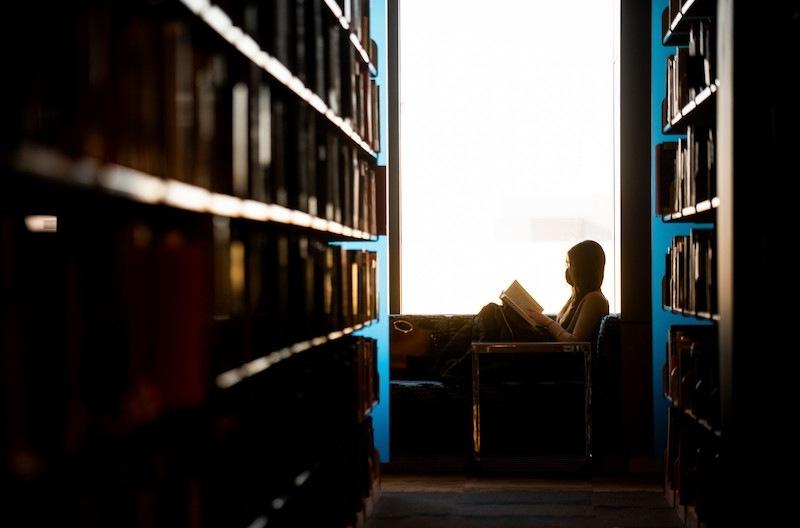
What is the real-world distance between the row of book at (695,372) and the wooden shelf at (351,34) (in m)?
1.51

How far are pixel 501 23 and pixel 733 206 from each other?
3730 millimetres

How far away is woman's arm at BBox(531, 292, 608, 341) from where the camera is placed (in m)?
4.61

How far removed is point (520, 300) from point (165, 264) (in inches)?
138

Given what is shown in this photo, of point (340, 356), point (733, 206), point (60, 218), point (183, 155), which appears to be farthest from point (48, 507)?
point (340, 356)

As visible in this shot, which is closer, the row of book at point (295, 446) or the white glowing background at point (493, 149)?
the row of book at point (295, 446)

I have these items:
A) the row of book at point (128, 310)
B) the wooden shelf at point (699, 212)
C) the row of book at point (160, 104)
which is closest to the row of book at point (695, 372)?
the wooden shelf at point (699, 212)

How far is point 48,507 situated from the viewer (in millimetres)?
1105

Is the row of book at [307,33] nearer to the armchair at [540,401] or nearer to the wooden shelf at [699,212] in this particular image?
the wooden shelf at [699,212]

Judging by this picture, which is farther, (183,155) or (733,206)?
(733,206)

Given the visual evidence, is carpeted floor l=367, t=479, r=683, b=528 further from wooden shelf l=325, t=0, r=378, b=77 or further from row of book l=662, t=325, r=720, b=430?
wooden shelf l=325, t=0, r=378, b=77

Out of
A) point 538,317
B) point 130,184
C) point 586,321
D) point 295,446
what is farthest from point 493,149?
point 130,184

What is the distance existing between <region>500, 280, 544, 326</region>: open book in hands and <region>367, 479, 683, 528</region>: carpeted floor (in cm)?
84

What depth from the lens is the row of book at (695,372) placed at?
2912 millimetres

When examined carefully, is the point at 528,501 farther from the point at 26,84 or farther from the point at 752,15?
the point at 26,84
